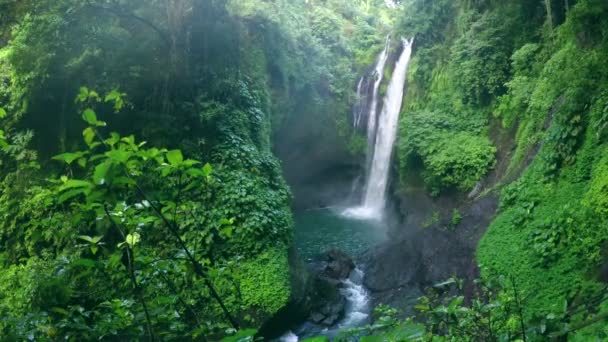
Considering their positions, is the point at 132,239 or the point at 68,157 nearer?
the point at 68,157

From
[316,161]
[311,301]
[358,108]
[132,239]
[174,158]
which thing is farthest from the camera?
[316,161]

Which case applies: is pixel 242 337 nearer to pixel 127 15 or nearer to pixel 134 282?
pixel 134 282

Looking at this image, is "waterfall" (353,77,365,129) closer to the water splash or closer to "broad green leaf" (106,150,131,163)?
the water splash

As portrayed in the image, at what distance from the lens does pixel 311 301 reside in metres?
8.50

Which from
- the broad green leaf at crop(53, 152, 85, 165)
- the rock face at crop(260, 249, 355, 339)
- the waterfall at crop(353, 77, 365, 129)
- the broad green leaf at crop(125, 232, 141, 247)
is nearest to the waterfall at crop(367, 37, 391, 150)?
the waterfall at crop(353, 77, 365, 129)

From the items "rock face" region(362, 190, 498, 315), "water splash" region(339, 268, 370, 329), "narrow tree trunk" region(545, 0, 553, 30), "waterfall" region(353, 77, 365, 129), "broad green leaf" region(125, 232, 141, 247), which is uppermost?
"narrow tree trunk" region(545, 0, 553, 30)

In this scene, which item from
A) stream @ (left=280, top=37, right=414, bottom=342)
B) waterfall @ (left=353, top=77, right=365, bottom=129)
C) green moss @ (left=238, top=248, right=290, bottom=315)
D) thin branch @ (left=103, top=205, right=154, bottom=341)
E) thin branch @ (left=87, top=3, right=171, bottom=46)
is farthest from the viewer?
waterfall @ (left=353, top=77, right=365, bottom=129)

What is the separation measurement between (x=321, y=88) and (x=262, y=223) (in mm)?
10997

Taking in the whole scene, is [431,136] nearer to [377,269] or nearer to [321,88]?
[377,269]

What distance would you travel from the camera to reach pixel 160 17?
8.75 metres

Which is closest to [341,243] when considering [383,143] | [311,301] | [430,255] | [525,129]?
[430,255]

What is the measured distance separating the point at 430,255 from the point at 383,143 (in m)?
8.04

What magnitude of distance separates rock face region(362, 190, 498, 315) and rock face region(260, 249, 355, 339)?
84 centimetres

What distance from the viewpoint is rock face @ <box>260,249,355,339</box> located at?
7.44m
